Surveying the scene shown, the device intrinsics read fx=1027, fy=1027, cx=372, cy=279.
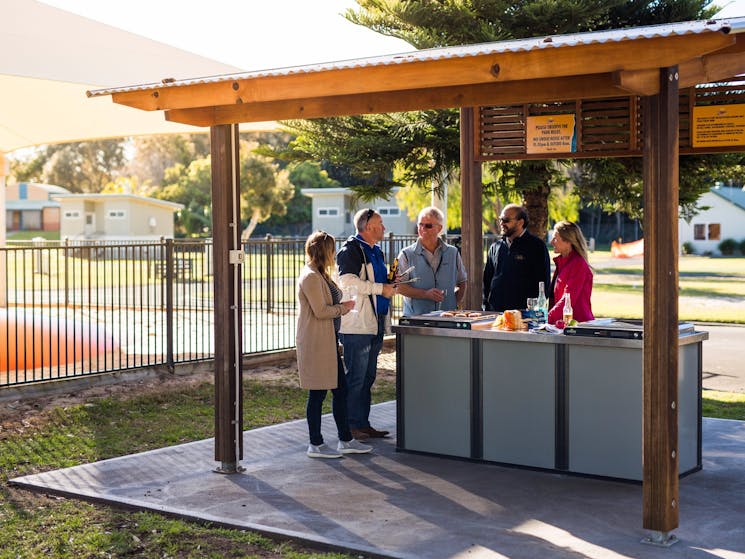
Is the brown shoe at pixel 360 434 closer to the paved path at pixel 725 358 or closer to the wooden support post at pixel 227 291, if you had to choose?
the wooden support post at pixel 227 291

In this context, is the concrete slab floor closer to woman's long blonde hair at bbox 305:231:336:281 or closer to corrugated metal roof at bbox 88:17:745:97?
woman's long blonde hair at bbox 305:231:336:281

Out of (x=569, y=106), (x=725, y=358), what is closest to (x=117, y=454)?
(x=569, y=106)

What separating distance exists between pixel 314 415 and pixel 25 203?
91.8m

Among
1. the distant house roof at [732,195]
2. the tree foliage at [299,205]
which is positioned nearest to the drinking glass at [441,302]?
the distant house roof at [732,195]

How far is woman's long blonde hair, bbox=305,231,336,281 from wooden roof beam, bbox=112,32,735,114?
1207 mm

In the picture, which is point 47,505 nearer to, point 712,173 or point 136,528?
point 136,528

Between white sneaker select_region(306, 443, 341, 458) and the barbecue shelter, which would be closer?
the barbecue shelter

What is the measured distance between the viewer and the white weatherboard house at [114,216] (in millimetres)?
57781

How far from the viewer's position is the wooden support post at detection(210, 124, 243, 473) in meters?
7.92

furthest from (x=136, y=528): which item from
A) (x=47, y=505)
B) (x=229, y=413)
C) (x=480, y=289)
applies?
(x=480, y=289)

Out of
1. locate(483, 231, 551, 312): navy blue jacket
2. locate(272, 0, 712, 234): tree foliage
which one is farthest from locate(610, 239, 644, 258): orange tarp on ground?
locate(483, 231, 551, 312): navy blue jacket

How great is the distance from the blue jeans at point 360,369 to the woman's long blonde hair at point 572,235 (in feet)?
5.88

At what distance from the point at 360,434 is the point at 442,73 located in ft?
12.7

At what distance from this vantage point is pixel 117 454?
888 centimetres
